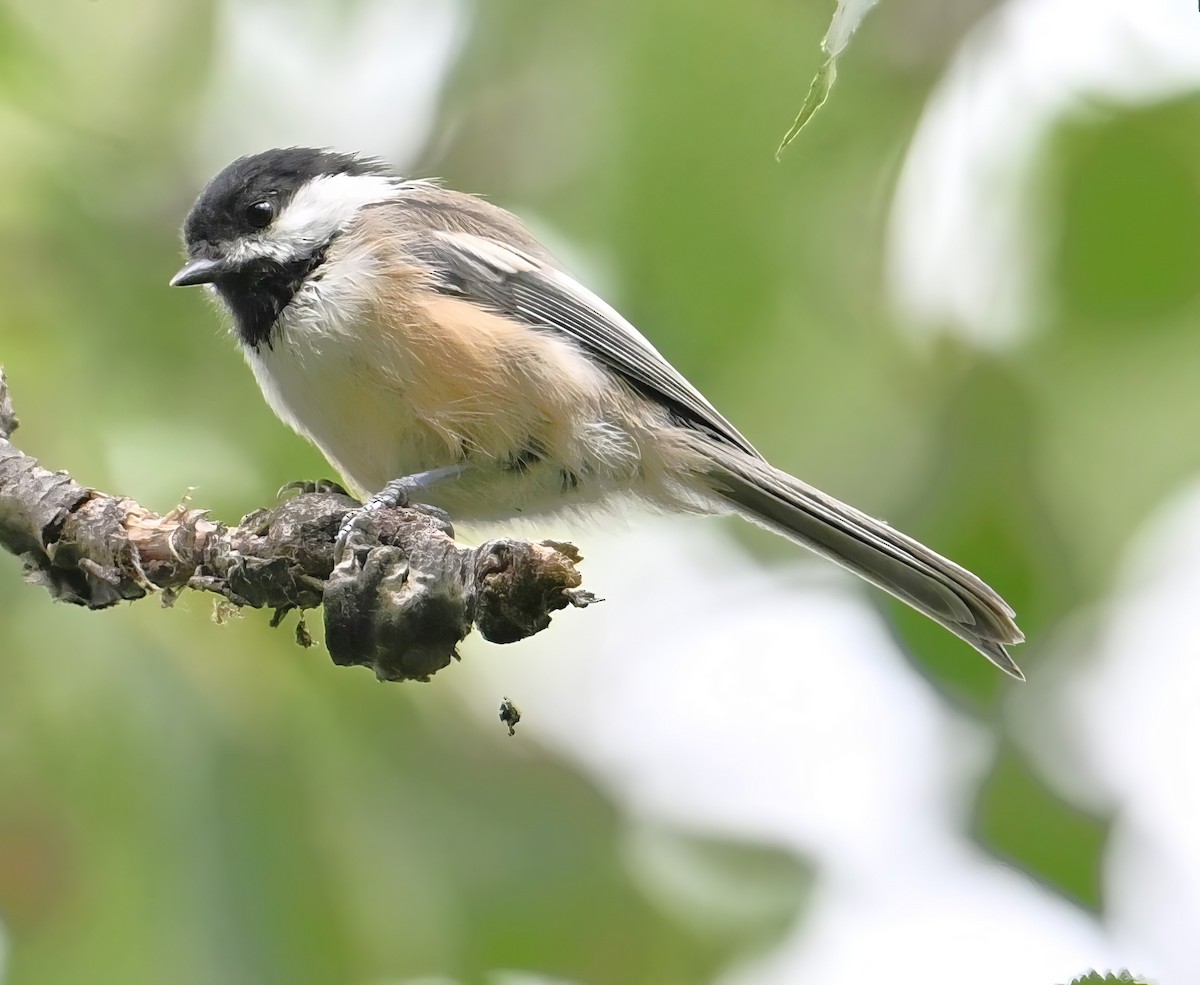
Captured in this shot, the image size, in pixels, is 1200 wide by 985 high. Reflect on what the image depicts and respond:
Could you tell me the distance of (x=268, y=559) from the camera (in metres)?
1.51

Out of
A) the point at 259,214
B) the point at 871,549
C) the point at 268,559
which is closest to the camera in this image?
the point at 268,559

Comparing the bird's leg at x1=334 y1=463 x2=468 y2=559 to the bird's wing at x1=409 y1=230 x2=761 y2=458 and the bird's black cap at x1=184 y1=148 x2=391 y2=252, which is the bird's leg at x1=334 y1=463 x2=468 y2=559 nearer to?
the bird's wing at x1=409 y1=230 x2=761 y2=458

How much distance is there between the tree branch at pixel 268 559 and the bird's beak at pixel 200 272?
48cm

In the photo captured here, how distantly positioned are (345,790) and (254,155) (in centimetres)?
129

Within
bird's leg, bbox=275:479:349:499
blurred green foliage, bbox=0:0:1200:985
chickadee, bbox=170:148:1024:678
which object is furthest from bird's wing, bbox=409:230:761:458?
bird's leg, bbox=275:479:349:499

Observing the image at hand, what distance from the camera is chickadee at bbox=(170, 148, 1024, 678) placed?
2.04 m

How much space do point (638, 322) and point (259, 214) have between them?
2.48 ft

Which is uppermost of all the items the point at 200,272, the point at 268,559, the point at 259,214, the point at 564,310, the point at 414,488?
the point at 564,310

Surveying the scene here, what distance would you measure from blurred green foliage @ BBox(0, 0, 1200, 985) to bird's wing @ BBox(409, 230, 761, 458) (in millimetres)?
142

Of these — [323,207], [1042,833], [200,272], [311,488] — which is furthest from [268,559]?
[1042,833]

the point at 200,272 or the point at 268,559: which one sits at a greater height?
the point at 200,272

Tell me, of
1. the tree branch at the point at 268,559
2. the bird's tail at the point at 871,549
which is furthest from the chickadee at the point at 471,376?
the tree branch at the point at 268,559

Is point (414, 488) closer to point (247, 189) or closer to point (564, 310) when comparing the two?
point (564, 310)

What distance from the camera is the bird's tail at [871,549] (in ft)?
6.16
